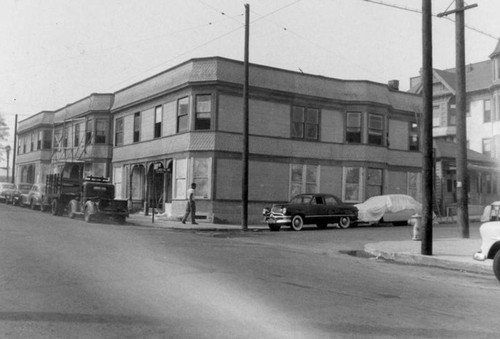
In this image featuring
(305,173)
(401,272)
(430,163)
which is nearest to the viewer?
(401,272)

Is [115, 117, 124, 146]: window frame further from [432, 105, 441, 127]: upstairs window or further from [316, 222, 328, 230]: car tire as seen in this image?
[432, 105, 441, 127]: upstairs window

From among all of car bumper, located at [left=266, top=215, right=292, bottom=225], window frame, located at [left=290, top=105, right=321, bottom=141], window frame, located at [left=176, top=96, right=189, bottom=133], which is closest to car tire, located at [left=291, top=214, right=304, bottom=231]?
car bumper, located at [left=266, top=215, right=292, bottom=225]

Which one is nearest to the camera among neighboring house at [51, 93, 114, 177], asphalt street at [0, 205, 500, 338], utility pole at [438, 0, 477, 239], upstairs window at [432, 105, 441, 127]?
asphalt street at [0, 205, 500, 338]

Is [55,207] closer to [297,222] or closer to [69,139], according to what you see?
[297,222]

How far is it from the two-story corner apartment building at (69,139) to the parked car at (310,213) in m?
16.7

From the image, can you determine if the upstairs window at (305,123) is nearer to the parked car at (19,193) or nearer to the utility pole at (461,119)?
the utility pole at (461,119)

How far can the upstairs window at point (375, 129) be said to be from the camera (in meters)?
29.9

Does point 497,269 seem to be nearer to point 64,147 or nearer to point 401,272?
point 401,272

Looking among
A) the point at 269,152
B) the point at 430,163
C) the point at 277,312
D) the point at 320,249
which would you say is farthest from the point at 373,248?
the point at 269,152

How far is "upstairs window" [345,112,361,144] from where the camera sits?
29.7 m

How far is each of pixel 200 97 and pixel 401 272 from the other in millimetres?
17000

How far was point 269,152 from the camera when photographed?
1061 inches

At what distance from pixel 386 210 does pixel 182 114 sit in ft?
36.7

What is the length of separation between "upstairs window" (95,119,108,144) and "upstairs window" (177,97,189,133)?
34.2 feet
